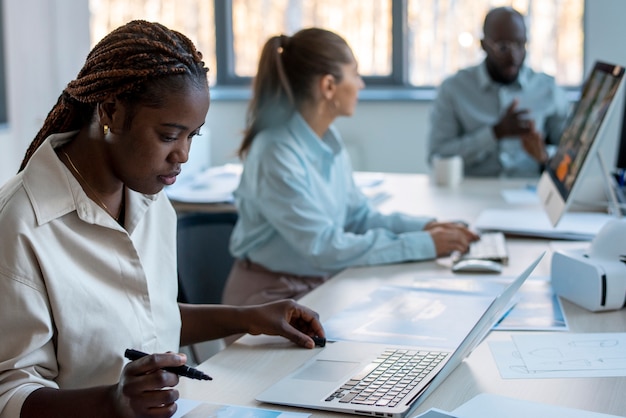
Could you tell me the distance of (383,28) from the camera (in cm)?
511

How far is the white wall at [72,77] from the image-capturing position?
158 inches

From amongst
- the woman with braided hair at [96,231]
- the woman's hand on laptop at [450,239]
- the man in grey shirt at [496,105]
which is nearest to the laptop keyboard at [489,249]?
the woman's hand on laptop at [450,239]

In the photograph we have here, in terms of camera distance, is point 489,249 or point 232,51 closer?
point 489,249

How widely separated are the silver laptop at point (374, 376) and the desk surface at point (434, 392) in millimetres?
20

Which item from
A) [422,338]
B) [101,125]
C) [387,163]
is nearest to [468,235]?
[422,338]

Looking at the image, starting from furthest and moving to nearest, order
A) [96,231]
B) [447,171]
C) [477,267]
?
[447,171] → [477,267] → [96,231]

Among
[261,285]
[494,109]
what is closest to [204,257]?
[261,285]

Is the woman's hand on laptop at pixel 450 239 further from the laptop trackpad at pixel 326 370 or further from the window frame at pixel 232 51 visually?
the window frame at pixel 232 51

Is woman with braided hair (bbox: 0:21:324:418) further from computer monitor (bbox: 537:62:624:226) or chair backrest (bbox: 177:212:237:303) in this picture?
computer monitor (bbox: 537:62:624:226)

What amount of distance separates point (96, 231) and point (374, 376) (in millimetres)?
451

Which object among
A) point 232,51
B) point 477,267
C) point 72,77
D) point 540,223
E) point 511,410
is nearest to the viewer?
point 511,410

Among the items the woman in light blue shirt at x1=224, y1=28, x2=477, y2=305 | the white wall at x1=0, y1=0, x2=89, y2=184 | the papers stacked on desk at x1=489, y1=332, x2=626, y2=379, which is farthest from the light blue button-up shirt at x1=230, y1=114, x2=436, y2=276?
the white wall at x1=0, y1=0, x2=89, y2=184

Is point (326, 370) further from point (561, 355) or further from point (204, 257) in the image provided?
point (204, 257)

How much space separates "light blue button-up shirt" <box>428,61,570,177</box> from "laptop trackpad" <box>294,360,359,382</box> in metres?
2.32
